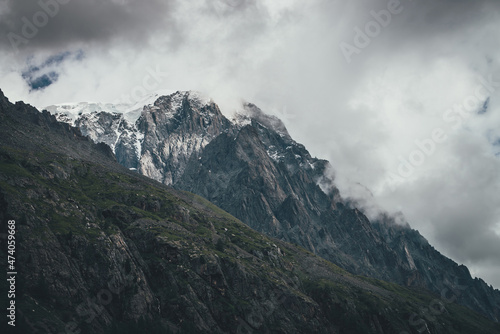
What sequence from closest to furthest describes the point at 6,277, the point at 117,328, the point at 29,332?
the point at 29,332, the point at 6,277, the point at 117,328

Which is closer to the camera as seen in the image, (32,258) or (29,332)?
(29,332)

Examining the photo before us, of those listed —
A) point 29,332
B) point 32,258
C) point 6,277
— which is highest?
point 32,258

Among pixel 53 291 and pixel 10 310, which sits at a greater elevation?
pixel 53 291

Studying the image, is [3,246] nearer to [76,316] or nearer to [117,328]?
[76,316]

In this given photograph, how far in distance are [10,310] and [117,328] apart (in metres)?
50.6

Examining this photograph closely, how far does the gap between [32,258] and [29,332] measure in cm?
4998

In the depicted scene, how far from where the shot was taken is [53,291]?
19325cm

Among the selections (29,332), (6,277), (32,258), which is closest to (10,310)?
(29,332)

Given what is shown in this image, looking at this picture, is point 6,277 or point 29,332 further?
point 6,277

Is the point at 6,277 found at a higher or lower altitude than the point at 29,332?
higher

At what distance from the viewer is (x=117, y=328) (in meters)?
197

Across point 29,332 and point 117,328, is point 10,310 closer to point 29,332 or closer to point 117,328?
point 29,332

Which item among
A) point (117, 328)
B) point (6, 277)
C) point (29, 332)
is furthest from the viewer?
point (117, 328)

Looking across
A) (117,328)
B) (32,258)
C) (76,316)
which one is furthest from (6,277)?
(117,328)
